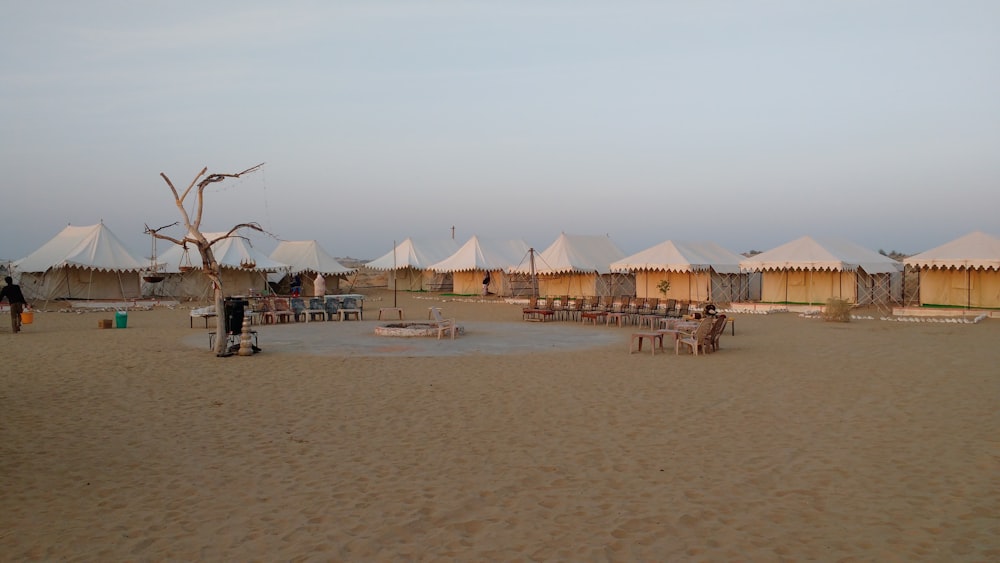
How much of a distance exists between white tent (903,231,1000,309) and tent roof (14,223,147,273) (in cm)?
2902

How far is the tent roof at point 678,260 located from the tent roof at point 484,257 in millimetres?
9220

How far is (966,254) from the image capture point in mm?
21031

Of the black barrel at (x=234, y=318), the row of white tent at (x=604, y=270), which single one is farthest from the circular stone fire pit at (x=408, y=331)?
the row of white tent at (x=604, y=270)

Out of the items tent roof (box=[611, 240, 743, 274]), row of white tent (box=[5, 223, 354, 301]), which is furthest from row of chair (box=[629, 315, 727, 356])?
row of white tent (box=[5, 223, 354, 301])

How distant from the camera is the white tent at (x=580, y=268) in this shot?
29047 mm

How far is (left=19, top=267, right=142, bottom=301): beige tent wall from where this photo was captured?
27938 millimetres

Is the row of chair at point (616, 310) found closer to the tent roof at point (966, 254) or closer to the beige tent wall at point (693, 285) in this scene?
the beige tent wall at point (693, 285)

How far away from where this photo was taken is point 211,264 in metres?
11.8

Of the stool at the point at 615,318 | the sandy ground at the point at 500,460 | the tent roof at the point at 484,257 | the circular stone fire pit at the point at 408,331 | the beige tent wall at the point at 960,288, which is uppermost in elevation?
the tent roof at the point at 484,257

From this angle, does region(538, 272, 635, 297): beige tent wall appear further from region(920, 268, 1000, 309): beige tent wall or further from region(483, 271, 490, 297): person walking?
region(920, 268, 1000, 309): beige tent wall

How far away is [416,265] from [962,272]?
84.8 feet

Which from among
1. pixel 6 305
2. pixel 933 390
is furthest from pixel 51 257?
pixel 933 390

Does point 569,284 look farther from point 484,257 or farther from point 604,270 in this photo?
point 484,257

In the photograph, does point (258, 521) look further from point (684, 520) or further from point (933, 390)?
point (933, 390)
